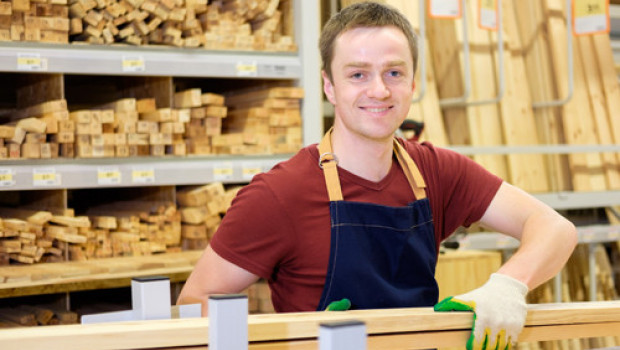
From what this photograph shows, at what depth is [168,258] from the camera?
149 inches

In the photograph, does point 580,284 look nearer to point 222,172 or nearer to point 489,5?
point 489,5

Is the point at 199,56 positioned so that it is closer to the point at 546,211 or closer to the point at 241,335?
the point at 546,211

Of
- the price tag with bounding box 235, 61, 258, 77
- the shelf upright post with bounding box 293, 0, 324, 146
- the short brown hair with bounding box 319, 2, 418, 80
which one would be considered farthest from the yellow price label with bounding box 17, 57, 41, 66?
the short brown hair with bounding box 319, 2, 418, 80

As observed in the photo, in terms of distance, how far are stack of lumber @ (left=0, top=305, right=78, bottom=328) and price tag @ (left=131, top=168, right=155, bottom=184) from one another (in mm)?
659

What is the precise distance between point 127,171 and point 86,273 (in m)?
0.56

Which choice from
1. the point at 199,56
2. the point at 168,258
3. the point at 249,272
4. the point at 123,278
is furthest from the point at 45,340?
the point at 199,56

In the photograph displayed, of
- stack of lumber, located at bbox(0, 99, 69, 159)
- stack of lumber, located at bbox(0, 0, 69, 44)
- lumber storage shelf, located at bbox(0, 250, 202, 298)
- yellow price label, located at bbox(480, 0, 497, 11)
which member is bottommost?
lumber storage shelf, located at bbox(0, 250, 202, 298)

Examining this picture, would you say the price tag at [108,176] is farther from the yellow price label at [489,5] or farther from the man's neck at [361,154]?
the yellow price label at [489,5]

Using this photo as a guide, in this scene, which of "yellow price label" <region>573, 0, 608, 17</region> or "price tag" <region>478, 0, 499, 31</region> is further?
"yellow price label" <region>573, 0, 608, 17</region>

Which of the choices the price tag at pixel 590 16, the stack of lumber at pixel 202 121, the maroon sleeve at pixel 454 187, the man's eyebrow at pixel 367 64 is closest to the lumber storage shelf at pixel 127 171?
the stack of lumber at pixel 202 121

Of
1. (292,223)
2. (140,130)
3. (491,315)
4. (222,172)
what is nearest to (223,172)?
(222,172)

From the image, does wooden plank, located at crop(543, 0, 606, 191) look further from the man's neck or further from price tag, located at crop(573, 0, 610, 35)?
the man's neck

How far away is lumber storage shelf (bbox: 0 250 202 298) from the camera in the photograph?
3250mm

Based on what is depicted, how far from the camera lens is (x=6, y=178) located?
3477 mm
